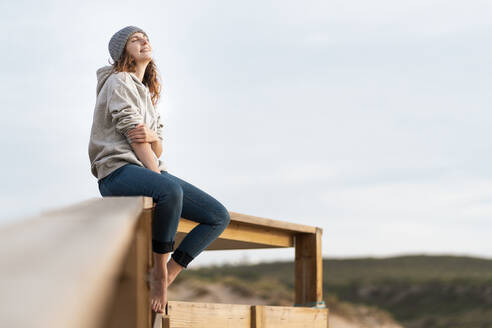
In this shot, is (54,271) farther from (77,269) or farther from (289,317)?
(289,317)

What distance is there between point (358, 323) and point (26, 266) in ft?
57.1

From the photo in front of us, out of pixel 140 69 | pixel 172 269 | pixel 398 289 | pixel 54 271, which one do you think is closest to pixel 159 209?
pixel 172 269

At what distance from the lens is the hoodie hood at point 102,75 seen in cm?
313

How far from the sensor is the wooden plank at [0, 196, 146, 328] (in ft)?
1.96

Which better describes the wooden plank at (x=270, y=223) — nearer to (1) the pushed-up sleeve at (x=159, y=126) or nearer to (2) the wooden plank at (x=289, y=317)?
(2) the wooden plank at (x=289, y=317)

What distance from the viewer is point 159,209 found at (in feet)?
8.98

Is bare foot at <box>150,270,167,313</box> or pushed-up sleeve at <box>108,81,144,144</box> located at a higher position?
pushed-up sleeve at <box>108,81,144,144</box>

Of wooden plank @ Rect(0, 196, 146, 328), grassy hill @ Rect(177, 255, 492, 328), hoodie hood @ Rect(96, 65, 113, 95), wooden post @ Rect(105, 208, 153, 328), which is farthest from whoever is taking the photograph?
grassy hill @ Rect(177, 255, 492, 328)

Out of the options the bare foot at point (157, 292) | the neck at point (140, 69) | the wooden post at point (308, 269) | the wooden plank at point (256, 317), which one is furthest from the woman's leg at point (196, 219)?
the wooden post at point (308, 269)

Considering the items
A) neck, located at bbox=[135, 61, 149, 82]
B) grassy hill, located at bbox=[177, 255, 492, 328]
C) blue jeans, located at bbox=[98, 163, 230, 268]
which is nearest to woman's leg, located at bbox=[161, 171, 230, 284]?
blue jeans, located at bbox=[98, 163, 230, 268]

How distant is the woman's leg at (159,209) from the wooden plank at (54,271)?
1.59 meters

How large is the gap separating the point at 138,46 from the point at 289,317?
2.11 m

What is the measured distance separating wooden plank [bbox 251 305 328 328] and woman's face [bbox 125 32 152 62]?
5.34ft

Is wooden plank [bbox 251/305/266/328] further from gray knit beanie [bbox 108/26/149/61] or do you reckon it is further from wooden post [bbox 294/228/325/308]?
gray knit beanie [bbox 108/26/149/61]
